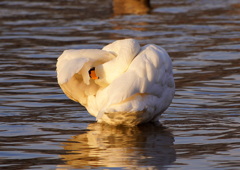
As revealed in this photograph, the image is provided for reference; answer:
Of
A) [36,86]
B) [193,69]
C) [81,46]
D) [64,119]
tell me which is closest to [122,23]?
[81,46]

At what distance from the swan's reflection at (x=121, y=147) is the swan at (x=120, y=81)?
5.6 inches

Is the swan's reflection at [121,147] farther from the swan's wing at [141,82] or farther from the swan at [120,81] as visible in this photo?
the swan's wing at [141,82]

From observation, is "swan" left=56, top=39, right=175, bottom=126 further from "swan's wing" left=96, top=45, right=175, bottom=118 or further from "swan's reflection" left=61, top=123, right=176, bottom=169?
"swan's reflection" left=61, top=123, right=176, bottom=169

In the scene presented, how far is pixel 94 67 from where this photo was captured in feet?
27.5

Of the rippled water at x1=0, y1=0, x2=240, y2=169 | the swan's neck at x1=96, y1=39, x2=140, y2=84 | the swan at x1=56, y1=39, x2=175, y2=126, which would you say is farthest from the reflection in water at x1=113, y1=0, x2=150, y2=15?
the swan's neck at x1=96, y1=39, x2=140, y2=84

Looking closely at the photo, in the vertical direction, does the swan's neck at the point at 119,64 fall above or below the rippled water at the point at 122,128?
above

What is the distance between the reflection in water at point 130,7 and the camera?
70.3 feet

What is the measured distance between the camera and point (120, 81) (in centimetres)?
801

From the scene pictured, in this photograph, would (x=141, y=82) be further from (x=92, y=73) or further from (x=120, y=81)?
(x=92, y=73)

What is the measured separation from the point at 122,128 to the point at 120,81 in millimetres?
752

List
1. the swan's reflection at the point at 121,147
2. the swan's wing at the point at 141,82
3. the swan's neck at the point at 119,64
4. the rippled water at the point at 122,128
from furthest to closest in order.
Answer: the swan's neck at the point at 119,64 → the swan's wing at the point at 141,82 → the rippled water at the point at 122,128 → the swan's reflection at the point at 121,147

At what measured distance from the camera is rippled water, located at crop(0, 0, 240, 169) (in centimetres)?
705

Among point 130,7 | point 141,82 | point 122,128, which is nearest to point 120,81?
point 141,82

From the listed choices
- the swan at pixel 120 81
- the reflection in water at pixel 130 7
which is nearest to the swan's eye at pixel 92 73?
the swan at pixel 120 81
